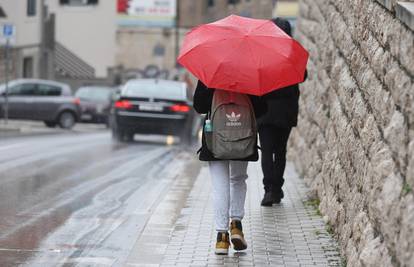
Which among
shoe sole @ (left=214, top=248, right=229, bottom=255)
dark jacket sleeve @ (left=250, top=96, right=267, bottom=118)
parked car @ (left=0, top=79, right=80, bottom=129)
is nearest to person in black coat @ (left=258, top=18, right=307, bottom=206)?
dark jacket sleeve @ (left=250, top=96, right=267, bottom=118)

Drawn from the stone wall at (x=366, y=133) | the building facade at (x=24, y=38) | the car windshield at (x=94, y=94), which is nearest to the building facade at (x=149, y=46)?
the building facade at (x=24, y=38)

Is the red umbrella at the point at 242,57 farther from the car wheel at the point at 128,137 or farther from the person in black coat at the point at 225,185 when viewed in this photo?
the car wheel at the point at 128,137

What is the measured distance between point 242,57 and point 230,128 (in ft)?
1.86

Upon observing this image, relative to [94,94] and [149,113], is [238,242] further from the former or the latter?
[94,94]

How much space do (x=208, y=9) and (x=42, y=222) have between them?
64225 millimetres

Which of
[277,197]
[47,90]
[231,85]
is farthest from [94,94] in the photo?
[231,85]

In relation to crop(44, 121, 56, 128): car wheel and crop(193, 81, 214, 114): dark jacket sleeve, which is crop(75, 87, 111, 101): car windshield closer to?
crop(44, 121, 56, 128): car wheel

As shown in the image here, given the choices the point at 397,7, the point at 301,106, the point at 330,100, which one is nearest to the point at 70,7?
the point at 301,106

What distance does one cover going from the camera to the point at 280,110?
36.1 ft

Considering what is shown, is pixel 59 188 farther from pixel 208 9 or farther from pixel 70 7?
pixel 208 9

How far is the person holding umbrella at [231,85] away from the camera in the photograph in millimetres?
8289

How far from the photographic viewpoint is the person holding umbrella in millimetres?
8289

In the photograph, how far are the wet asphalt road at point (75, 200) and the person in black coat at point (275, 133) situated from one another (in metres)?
1.30

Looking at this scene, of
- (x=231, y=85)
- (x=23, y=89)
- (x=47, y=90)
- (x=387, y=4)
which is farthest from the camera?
(x=47, y=90)
